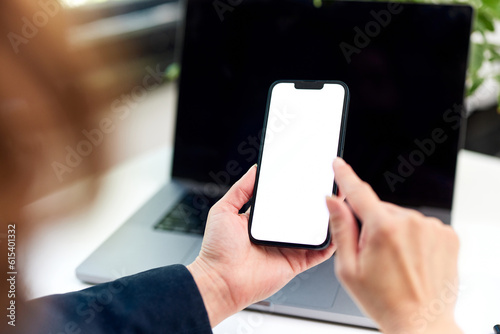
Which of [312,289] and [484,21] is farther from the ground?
[484,21]

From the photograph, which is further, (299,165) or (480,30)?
(480,30)

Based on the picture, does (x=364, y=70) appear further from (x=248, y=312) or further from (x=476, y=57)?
(x=248, y=312)

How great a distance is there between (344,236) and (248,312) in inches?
8.4

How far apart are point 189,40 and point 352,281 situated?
0.54m

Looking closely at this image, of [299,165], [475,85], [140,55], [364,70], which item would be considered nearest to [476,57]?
[475,85]

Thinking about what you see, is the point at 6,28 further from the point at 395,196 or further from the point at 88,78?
the point at 88,78

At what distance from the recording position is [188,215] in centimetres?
69

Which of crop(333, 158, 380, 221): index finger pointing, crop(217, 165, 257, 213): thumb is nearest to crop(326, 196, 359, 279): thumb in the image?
crop(333, 158, 380, 221): index finger pointing

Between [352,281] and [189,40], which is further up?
[189,40]

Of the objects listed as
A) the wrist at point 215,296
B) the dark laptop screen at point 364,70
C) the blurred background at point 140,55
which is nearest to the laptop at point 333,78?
the dark laptop screen at point 364,70

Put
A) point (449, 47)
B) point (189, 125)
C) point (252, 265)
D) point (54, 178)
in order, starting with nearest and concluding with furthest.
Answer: point (252, 265)
point (449, 47)
point (189, 125)
point (54, 178)

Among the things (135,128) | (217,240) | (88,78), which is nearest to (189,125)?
(217,240)

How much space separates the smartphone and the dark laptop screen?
0.18 meters

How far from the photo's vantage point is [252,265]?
0.50 metres
